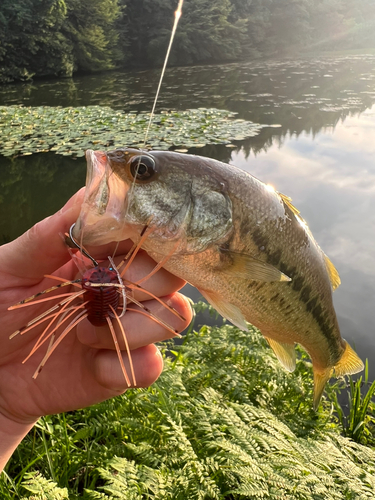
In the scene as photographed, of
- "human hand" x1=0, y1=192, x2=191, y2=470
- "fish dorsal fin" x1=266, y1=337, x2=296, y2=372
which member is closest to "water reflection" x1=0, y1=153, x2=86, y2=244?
"human hand" x1=0, y1=192, x2=191, y2=470

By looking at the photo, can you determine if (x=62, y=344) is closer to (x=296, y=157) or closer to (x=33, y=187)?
(x=33, y=187)

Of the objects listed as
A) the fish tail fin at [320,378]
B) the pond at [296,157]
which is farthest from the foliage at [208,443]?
the pond at [296,157]

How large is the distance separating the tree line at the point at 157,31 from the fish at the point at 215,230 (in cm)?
2984

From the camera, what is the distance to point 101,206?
1.28 meters

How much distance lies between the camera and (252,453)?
2242mm

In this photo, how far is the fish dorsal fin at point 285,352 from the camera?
1963 millimetres

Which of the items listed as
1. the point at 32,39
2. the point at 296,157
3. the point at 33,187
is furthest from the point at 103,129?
the point at 32,39

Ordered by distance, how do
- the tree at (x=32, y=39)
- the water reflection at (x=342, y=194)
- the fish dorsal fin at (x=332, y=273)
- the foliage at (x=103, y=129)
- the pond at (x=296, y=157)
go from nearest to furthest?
the fish dorsal fin at (x=332, y=273) → the water reflection at (x=342, y=194) → the pond at (x=296, y=157) → the foliage at (x=103, y=129) → the tree at (x=32, y=39)

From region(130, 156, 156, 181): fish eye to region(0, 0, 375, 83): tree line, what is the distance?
97.8 feet

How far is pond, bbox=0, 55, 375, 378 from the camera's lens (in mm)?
6965

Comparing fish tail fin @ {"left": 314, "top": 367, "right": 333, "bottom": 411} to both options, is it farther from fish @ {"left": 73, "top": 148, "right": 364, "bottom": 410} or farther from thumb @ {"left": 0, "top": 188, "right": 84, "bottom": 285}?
thumb @ {"left": 0, "top": 188, "right": 84, "bottom": 285}

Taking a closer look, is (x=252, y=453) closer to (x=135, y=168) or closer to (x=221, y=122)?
(x=135, y=168)

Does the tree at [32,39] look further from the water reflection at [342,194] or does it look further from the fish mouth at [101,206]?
the fish mouth at [101,206]

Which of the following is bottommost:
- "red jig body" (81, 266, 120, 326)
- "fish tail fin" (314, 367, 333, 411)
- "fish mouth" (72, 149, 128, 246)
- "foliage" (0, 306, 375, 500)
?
"foliage" (0, 306, 375, 500)
